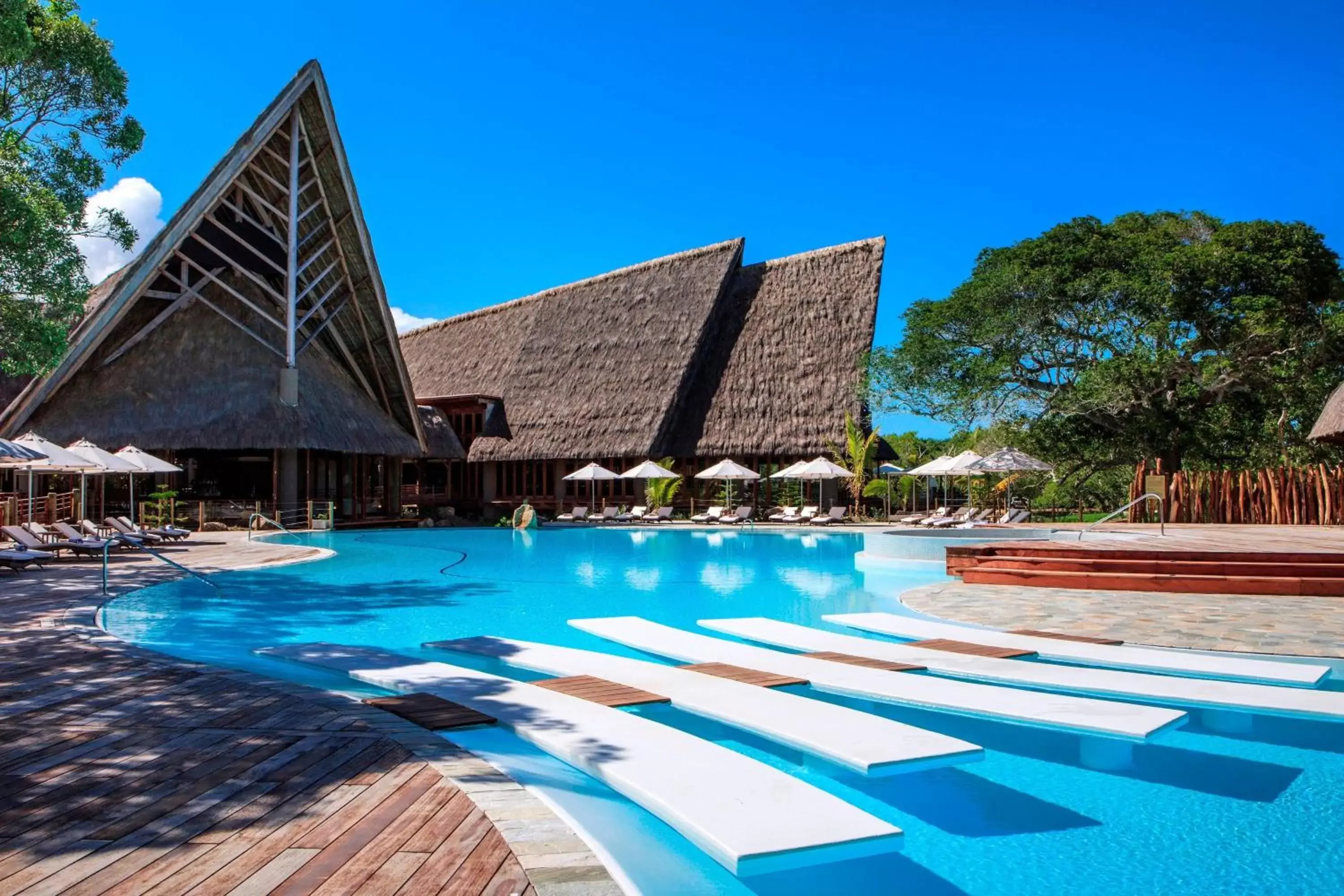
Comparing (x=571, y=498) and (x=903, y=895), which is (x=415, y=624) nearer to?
(x=903, y=895)

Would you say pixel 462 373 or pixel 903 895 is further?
pixel 462 373

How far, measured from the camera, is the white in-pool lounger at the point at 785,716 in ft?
14.4

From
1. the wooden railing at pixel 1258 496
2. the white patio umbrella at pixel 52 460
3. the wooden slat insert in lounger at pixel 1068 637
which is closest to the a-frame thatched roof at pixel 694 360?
the wooden railing at pixel 1258 496

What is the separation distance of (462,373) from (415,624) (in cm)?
2631

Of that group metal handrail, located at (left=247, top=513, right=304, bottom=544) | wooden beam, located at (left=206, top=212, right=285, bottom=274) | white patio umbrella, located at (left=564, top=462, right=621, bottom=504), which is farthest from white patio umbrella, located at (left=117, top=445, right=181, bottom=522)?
white patio umbrella, located at (left=564, top=462, right=621, bottom=504)

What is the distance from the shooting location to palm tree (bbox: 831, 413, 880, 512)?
82.4ft

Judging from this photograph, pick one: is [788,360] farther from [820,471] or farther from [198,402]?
[198,402]

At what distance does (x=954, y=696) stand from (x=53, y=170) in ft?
43.1

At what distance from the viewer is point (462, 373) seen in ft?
114

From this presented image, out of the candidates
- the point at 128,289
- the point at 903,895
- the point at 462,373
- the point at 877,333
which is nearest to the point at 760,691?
the point at 903,895

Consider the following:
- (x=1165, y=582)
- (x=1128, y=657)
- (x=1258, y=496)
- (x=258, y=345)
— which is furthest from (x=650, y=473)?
(x=1128, y=657)

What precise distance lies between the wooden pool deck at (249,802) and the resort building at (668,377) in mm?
22166

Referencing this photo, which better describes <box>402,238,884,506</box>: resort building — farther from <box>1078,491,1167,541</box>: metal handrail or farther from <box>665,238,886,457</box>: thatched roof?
<box>1078,491,1167,541</box>: metal handrail

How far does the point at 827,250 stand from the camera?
29.6 m
